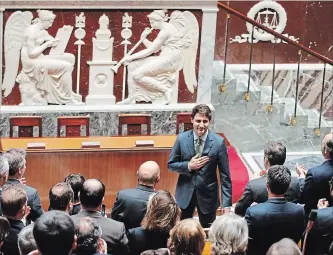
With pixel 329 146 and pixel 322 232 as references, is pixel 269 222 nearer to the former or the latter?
pixel 322 232

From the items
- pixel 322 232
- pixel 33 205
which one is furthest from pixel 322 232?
pixel 33 205

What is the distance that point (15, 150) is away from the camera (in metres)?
7.44

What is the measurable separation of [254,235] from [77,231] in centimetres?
145

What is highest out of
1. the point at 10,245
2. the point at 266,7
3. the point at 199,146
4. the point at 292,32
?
the point at 266,7

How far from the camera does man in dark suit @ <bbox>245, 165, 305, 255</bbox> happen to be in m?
6.60

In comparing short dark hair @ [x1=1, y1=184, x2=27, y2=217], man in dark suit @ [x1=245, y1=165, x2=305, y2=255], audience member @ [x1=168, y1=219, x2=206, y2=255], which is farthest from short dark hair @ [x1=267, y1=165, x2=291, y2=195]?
short dark hair @ [x1=1, y1=184, x2=27, y2=217]

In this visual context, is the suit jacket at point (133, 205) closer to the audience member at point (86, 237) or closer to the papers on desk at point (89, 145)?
the audience member at point (86, 237)

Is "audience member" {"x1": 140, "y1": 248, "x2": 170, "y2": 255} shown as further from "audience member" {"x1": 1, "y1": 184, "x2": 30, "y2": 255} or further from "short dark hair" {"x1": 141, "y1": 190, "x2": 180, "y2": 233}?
"audience member" {"x1": 1, "y1": 184, "x2": 30, "y2": 255}

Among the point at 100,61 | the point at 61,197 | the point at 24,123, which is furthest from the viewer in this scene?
the point at 100,61

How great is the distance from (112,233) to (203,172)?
1774mm

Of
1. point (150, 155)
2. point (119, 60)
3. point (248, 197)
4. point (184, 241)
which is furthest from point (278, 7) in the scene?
point (184, 241)

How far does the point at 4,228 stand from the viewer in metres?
5.82

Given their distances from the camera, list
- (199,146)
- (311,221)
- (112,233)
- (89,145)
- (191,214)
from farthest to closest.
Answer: (89,145), (191,214), (199,146), (311,221), (112,233)

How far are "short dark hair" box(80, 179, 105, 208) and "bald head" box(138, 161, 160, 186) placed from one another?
23.6 inches
